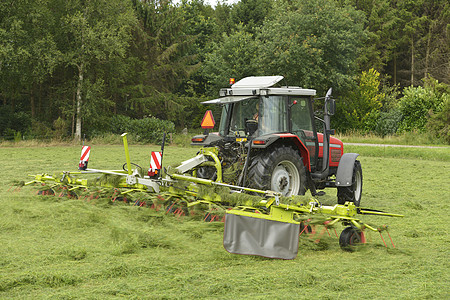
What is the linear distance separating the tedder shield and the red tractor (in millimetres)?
1910

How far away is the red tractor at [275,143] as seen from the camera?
7551mm

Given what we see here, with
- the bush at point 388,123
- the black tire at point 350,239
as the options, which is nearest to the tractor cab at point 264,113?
the black tire at point 350,239

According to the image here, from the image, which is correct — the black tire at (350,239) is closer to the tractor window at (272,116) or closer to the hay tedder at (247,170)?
the hay tedder at (247,170)

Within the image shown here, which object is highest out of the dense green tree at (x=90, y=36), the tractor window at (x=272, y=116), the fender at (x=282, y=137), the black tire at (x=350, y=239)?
the dense green tree at (x=90, y=36)

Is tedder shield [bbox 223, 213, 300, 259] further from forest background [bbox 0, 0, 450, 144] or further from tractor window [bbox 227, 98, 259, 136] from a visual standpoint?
forest background [bbox 0, 0, 450, 144]

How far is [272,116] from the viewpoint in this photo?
802cm

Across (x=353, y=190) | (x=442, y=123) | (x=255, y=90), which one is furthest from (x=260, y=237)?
(x=442, y=123)

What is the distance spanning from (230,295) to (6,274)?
2058 millimetres

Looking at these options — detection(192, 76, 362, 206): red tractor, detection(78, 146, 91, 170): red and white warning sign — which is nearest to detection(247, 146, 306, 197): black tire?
detection(192, 76, 362, 206): red tractor

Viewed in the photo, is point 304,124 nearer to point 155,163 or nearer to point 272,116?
point 272,116

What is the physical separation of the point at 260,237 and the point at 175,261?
3.08 ft

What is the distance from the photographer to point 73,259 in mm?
5188

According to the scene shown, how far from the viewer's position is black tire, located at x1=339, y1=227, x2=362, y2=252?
5695 mm

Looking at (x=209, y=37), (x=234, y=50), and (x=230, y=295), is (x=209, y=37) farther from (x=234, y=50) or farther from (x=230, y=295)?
(x=230, y=295)
